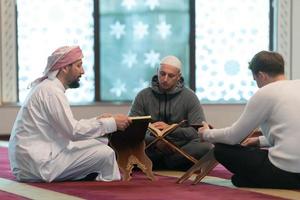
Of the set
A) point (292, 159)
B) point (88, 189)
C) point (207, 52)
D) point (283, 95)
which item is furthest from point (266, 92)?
point (207, 52)

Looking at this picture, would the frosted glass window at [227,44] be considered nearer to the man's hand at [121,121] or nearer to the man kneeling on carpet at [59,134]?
the man kneeling on carpet at [59,134]

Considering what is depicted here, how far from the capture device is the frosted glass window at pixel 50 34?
8.94 metres

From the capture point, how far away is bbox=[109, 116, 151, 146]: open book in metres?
4.50

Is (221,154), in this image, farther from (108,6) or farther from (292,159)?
(108,6)

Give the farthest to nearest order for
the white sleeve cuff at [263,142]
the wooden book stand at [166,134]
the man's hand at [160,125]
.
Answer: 1. the man's hand at [160,125]
2. the wooden book stand at [166,134]
3. the white sleeve cuff at [263,142]

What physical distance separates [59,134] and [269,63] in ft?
4.95

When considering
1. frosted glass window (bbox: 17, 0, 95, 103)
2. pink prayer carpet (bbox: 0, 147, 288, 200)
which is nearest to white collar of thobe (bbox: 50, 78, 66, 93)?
pink prayer carpet (bbox: 0, 147, 288, 200)

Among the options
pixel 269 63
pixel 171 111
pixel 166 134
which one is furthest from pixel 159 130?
pixel 269 63

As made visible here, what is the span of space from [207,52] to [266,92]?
17.3ft

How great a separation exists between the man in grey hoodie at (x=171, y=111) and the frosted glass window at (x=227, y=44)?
379 cm

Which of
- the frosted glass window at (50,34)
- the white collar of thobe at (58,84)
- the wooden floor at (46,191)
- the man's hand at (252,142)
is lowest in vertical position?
the wooden floor at (46,191)

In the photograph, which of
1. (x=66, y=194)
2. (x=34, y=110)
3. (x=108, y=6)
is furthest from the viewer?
(x=108, y=6)

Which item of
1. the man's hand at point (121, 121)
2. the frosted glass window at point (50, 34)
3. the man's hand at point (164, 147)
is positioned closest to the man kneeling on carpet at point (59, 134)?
the man's hand at point (121, 121)

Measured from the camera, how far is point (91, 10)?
355 inches
